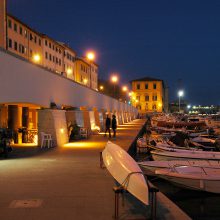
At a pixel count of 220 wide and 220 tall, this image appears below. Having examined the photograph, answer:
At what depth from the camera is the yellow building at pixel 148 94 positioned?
16162cm

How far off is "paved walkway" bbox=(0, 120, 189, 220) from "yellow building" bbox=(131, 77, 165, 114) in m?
145

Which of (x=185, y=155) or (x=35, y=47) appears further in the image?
(x=35, y=47)

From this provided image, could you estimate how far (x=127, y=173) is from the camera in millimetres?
8242

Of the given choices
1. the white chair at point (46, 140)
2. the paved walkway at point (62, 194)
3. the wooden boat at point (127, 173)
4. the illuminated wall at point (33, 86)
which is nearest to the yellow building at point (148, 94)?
the illuminated wall at point (33, 86)

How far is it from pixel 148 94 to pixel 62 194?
154m

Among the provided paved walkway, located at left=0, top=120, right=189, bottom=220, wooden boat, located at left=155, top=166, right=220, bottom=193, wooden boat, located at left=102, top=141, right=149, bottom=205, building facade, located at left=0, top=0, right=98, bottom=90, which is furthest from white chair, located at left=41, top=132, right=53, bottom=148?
building facade, located at left=0, top=0, right=98, bottom=90

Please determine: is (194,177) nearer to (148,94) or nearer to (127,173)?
(127,173)

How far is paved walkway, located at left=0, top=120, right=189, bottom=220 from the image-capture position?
8.20 metres

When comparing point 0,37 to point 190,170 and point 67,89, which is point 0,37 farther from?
point 190,170

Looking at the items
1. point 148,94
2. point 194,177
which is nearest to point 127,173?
point 194,177

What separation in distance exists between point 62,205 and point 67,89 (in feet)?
71.9

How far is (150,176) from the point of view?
17.1 meters

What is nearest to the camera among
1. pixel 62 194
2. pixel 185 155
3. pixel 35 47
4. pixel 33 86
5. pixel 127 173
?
pixel 127 173

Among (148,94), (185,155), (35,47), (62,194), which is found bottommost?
(62,194)
